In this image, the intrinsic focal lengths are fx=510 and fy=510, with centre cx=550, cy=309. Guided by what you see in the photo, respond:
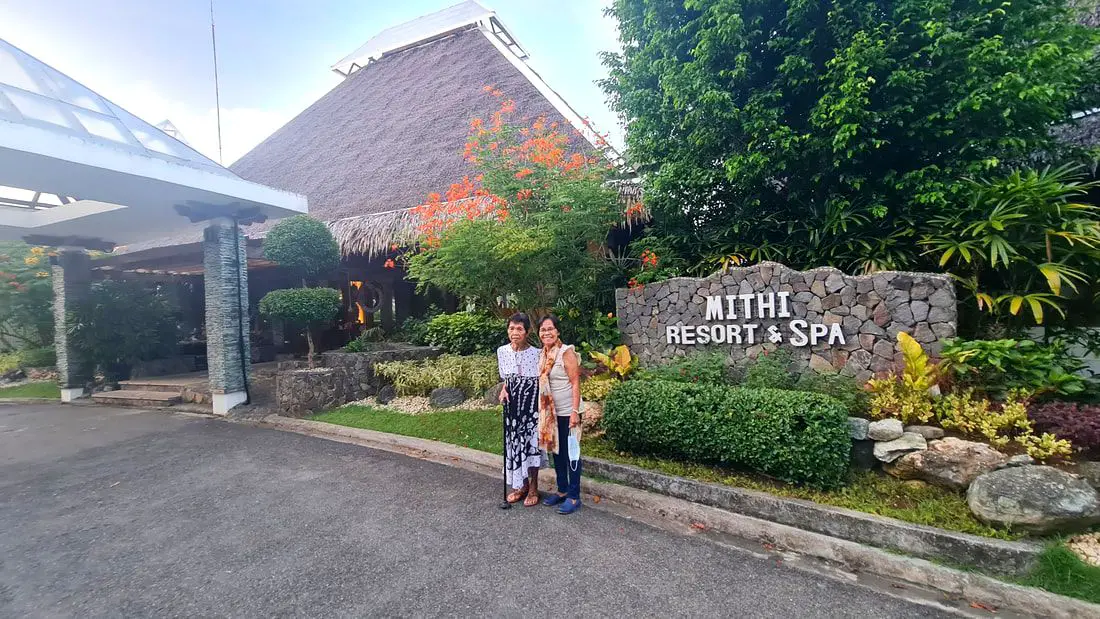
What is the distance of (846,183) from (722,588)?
4178 millimetres

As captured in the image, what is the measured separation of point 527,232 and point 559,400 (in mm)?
2535

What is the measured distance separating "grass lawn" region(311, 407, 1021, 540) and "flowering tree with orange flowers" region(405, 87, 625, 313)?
175 centimetres

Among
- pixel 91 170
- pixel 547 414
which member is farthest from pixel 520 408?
pixel 91 170

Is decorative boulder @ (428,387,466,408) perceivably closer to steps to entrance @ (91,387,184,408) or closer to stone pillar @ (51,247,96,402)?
steps to entrance @ (91,387,184,408)

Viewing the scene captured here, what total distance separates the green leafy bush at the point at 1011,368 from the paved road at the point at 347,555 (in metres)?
2.02

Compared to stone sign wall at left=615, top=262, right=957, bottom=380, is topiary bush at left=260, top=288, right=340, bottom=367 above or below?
above

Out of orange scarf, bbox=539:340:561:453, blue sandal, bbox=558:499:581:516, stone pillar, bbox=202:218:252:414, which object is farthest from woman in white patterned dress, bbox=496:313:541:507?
stone pillar, bbox=202:218:252:414

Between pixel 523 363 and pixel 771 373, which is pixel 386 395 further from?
pixel 771 373

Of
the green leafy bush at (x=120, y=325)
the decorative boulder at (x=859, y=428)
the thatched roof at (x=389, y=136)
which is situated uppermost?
the thatched roof at (x=389, y=136)

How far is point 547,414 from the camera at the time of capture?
148 inches

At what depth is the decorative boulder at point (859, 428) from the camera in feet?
12.2

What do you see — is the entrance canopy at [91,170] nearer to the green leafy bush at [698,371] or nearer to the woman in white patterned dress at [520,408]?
the woman in white patterned dress at [520,408]

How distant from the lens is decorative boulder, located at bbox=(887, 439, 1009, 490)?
3.20 m

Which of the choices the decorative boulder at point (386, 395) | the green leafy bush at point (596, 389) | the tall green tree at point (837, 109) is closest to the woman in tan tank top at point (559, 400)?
the green leafy bush at point (596, 389)
